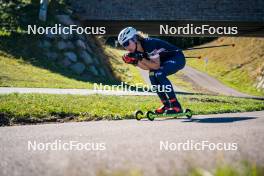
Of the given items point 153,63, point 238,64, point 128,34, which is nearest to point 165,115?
point 153,63

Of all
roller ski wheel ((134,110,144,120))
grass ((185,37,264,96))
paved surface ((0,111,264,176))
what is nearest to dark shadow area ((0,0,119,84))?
roller ski wheel ((134,110,144,120))

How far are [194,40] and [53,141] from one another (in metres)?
78.7

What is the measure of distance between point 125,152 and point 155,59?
15.1 ft

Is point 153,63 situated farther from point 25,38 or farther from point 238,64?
point 238,64

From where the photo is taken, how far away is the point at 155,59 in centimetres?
888

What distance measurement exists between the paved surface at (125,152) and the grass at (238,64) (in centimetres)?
4153

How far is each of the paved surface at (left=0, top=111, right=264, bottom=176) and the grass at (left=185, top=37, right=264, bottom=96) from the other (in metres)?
41.5

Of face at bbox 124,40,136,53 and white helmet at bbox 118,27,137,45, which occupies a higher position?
white helmet at bbox 118,27,137,45

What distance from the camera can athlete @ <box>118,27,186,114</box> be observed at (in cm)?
873

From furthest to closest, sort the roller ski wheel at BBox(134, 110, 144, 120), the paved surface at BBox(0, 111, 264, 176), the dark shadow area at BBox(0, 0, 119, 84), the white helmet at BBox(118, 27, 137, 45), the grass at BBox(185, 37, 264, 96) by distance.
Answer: the grass at BBox(185, 37, 264, 96) < the dark shadow area at BBox(0, 0, 119, 84) < the roller ski wheel at BBox(134, 110, 144, 120) < the white helmet at BBox(118, 27, 137, 45) < the paved surface at BBox(0, 111, 264, 176)

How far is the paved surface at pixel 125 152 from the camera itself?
149 inches

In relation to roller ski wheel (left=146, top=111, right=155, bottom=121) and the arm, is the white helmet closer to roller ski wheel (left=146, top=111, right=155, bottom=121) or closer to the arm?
the arm

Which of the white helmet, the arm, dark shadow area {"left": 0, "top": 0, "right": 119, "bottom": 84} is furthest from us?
dark shadow area {"left": 0, "top": 0, "right": 119, "bottom": 84}

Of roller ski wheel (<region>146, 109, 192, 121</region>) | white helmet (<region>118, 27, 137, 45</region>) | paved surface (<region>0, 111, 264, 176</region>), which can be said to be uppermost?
white helmet (<region>118, 27, 137, 45</region>)
